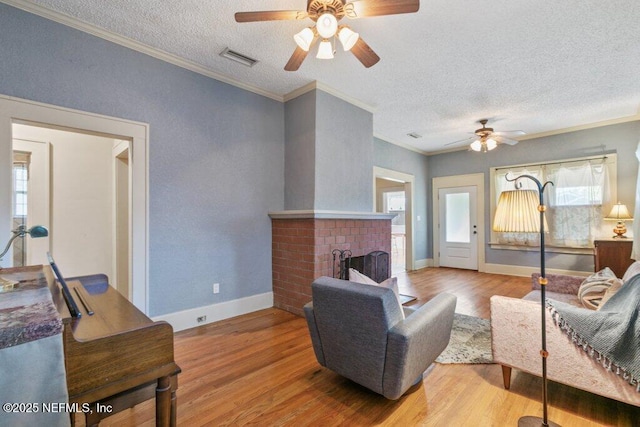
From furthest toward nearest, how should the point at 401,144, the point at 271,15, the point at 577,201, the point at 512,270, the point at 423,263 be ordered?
the point at 423,263 → the point at 401,144 → the point at 512,270 → the point at 577,201 → the point at 271,15

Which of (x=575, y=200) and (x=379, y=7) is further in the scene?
(x=575, y=200)

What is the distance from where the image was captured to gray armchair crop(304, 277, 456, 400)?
1595 mm

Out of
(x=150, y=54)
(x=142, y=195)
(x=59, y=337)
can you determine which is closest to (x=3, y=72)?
(x=150, y=54)

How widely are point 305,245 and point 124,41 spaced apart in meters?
2.69

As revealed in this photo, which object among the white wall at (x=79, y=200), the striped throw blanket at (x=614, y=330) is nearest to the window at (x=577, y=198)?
the striped throw blanket at (x=614, y=330)

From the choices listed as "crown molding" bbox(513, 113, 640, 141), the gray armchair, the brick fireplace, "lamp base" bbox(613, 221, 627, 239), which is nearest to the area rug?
the gray armchair

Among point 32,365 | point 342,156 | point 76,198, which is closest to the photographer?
point 32,365

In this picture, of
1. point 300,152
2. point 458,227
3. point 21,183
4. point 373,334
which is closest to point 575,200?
point 458,227

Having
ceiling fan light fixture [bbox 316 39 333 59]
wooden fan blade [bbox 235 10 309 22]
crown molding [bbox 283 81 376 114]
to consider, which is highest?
crown molding [bbox 283 81 376 114]

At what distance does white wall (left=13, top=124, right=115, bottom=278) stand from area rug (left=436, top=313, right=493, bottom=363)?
405cm

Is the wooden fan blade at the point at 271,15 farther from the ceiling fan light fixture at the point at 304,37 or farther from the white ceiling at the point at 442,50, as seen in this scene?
the white ceiling at the point at 442,50

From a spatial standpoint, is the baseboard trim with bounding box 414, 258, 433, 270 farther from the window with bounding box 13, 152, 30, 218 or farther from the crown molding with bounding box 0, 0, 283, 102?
the window with bounding box 13, 152, 30, 218

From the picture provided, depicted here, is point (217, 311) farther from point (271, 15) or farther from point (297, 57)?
point (271, 15)

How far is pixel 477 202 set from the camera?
6.18m
